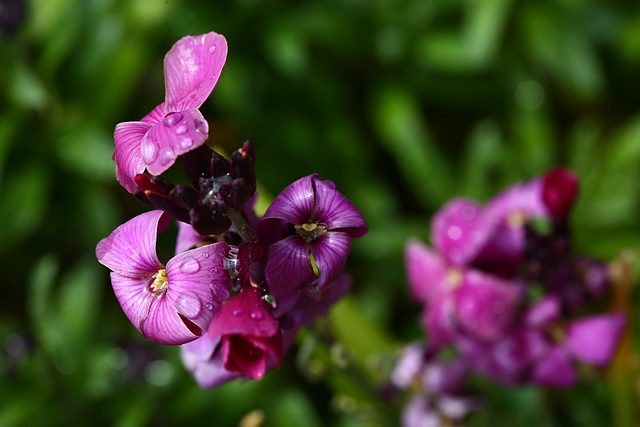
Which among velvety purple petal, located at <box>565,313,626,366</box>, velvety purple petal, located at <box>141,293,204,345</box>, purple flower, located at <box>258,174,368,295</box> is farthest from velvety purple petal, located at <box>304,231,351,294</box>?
velvety purple petal, located at <box>565,313,626,366</box>

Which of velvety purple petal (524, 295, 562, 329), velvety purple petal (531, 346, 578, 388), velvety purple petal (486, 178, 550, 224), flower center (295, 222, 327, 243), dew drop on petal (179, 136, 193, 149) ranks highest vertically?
dew drop on petal (179, 136, 193, 149)

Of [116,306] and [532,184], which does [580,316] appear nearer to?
[532,184]

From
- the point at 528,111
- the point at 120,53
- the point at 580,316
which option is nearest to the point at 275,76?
the point at 120,53

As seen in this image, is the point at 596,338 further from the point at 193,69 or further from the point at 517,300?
the point at 193,69

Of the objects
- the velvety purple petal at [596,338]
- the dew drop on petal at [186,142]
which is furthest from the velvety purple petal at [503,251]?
the dew drop on petal at [186,142]

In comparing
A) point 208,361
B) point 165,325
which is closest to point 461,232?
point 208,361

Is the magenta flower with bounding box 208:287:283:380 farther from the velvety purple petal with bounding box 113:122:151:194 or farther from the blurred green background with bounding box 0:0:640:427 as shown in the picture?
the blurred green background with bounding box 0:0:640:427
